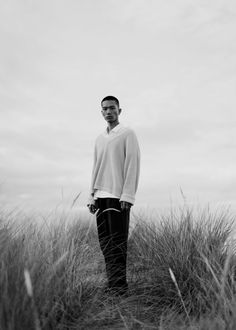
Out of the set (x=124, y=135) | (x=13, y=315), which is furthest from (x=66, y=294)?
(x=124, y=135)

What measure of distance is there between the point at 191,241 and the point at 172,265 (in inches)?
11.0

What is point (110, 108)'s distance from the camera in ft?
12.3

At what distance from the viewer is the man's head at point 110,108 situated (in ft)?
12.2

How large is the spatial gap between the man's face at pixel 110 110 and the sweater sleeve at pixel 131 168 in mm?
260

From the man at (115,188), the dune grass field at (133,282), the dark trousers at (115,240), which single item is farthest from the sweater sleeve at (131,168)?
the dune grass field at (133,282)

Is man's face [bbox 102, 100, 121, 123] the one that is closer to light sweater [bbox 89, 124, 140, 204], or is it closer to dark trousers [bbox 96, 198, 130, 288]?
light sweater [bbox 89, 124, 140, 204]

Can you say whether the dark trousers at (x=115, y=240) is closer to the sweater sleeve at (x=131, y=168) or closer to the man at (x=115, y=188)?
the man at (x=115, y=188)

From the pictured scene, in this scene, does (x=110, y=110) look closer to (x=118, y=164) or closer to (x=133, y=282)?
(x=118, y=164)

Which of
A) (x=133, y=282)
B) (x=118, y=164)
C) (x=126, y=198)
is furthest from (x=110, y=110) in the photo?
(x=133, y=282)

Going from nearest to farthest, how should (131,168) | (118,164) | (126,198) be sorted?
(126,198), (131,168), (118,164)

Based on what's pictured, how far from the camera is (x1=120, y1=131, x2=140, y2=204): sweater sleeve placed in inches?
136

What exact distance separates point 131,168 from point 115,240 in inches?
28.0

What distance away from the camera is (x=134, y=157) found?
11.8 feet

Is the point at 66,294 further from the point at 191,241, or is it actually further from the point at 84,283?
the point at 191,241
